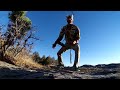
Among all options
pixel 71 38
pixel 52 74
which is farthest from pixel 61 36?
pixel 52 74

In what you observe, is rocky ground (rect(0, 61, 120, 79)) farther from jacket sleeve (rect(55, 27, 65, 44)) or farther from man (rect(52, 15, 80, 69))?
jacket sleeve (rect(55, 27, 65, 44))

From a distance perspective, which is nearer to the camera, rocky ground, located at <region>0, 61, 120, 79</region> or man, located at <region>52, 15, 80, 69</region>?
rocky ground, located at <region>0, 61, 120, 79</region>

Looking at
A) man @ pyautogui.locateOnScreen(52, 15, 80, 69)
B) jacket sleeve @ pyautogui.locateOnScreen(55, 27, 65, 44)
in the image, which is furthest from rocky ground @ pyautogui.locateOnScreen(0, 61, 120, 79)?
jacket sleeve @ pyautogui.locateOnScreen(55, 27, 65, 44)

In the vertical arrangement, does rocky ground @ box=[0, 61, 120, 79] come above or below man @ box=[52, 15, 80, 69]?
below

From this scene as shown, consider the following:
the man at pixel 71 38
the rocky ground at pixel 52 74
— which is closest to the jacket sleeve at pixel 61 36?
the man at pixel 71 38

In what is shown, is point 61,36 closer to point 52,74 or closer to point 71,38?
point 71,38

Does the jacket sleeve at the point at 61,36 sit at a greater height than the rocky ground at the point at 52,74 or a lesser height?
greater

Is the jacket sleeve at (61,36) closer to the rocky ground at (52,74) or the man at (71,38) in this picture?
the man at (71,38)

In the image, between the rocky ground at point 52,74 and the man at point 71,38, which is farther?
the man at point 71,38
